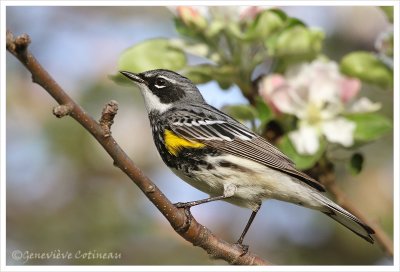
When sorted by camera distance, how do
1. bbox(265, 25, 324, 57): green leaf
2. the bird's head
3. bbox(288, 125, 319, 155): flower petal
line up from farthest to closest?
1. the bird's head
2. bbox(265, 25, 324, 57): green leaf
3. bbox(288, 125, 319, 155): flower petal

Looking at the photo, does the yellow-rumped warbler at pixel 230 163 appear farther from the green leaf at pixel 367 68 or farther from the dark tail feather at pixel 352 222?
the green leaf at pixel 367 68

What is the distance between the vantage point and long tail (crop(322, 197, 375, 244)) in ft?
9.82

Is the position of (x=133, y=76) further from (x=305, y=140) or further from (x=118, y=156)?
(x=118, y=156)

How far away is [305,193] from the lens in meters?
3.27

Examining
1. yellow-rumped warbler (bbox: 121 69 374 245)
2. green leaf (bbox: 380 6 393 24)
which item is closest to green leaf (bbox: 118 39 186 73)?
yellow-rumped warbler (bbox: 121 69 374 245)

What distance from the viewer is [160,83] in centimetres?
355

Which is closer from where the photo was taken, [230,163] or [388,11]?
[388,11]

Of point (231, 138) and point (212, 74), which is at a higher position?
point (212, 74)

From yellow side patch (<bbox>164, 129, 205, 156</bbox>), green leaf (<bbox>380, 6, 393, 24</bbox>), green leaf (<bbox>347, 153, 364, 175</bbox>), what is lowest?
yellow side patch (<bbox>164, 129, 205, 156</bbox>)

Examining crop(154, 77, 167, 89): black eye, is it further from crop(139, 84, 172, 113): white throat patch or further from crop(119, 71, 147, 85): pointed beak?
crop(119, 71, 147, 85): pointed beak

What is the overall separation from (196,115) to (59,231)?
55.6 inches

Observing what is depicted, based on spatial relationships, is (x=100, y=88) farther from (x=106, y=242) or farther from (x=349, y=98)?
(x=349, y=98)

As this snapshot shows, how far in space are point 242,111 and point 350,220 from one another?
802 millimetres

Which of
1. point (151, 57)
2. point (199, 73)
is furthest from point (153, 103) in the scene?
point (199, 73)
